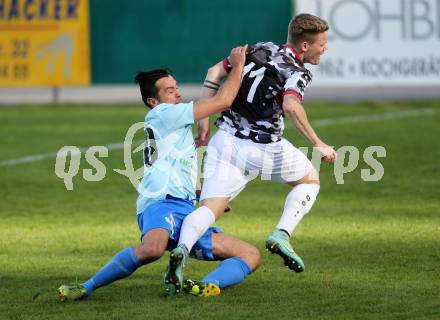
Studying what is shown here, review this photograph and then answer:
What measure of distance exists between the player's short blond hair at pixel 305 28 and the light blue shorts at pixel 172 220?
126 centimetres

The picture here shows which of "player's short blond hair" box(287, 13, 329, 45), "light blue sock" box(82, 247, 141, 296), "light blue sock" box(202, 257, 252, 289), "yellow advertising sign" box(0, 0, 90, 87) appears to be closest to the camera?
"light blue sock" box(82, 247, 141, 296)

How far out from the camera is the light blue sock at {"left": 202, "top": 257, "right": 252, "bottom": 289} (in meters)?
7.23

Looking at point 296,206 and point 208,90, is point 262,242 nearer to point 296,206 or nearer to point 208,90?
point 296,206

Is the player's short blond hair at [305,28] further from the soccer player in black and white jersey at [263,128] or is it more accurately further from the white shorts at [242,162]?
the white shorts at [242,162]

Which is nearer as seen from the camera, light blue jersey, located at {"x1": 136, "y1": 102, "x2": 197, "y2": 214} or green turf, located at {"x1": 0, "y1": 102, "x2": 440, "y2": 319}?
green turf, located at {"x1": 0, "y1": 102, "x2": 440, "y2": 319}

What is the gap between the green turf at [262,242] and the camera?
22.5ft

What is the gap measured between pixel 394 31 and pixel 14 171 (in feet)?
30.9

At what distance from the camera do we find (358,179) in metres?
13.2

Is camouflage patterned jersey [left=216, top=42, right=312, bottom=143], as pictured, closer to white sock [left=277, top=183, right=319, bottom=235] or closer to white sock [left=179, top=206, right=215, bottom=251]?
white sock [left=277, top=183, right=319, bottom=235]

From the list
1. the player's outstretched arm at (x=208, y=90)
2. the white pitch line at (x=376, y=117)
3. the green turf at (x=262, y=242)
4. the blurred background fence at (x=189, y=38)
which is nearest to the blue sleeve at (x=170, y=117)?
the player's outstretched arm at (x=208, y=90)

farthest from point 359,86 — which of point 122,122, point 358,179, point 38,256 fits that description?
point 38,256

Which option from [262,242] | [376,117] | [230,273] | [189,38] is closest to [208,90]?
[230,273]

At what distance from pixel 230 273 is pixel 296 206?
69 centimetres

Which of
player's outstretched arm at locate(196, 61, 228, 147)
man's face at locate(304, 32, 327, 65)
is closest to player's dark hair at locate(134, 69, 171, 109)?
player's outstretched arm at locate(196, 61, 228, 147)
